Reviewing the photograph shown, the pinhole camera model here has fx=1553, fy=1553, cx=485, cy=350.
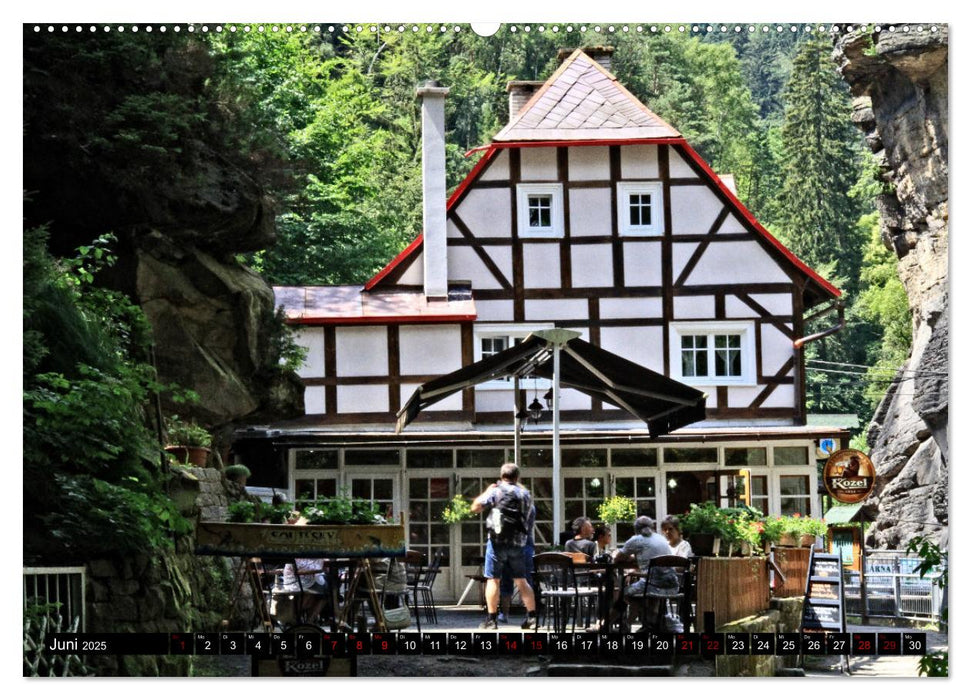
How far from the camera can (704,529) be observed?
9.82 m

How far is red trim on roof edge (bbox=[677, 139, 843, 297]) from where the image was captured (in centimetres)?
1064

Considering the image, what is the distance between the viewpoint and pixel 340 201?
13.9 metres

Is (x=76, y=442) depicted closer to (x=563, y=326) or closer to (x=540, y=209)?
(x=563, y=326)

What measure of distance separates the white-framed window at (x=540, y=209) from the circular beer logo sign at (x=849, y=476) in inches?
134

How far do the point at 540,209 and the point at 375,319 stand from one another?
1.73m

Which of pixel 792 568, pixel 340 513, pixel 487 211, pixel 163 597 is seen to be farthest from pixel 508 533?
pixel 487 211

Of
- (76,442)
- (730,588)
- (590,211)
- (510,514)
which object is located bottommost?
(730,588)

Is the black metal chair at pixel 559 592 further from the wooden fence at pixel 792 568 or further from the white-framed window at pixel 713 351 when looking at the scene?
the white-framed window at pixel 713 351

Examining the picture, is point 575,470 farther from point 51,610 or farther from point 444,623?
point 51,610

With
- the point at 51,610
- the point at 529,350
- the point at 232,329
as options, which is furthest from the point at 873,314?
the point at 51,610

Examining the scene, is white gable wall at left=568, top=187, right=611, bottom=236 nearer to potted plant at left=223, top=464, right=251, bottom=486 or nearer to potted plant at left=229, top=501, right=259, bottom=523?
potted plant at left=223, top=464, right=251, bottom=486

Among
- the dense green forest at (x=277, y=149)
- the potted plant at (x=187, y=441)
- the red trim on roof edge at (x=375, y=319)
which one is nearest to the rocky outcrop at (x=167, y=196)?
the dense green forest at (x=277, y=149)

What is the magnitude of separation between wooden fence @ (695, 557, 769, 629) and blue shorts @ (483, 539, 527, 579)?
3.23 ft

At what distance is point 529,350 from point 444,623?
1773 millimetres
